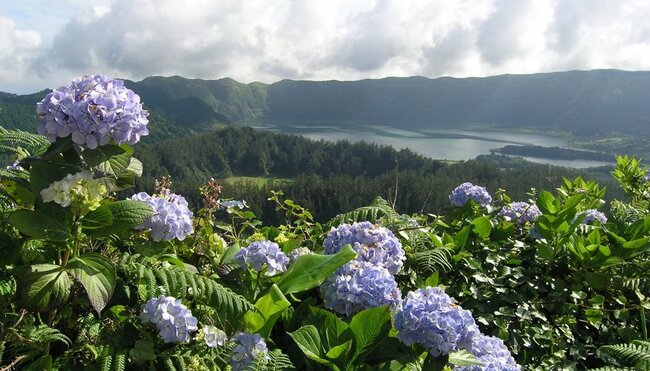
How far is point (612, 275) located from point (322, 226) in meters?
1.79

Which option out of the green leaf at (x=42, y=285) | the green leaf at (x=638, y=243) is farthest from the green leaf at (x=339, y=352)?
the green leaf at (x=638, y=243)

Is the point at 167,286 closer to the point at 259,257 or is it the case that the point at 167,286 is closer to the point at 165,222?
the point at 165,222

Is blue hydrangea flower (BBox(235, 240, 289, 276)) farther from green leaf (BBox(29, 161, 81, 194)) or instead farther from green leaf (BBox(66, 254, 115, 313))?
green leaf (BBox(29, 161, 81, 194))

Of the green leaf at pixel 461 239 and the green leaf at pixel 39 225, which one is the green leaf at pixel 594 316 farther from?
the green leaf at pixel 39 225

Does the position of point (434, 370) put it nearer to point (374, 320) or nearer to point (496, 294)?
point (374, 320)

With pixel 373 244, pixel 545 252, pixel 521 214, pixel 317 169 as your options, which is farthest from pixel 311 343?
pixel 317 169

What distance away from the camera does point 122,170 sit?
1.73 meters

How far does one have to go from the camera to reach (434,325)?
5.76 feet

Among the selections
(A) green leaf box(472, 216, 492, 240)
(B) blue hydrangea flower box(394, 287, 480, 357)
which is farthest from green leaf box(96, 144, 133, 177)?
(A) green leaf box(472, 216, 492, 240)

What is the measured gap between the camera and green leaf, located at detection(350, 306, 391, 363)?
1813 millimetres

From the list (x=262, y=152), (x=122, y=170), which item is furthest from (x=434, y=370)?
(x=262, y=152)

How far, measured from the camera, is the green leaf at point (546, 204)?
3002 millimetres

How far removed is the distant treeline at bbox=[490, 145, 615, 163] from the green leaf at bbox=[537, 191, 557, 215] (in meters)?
146

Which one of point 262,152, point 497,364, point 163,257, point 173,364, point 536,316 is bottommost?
point 262,152
